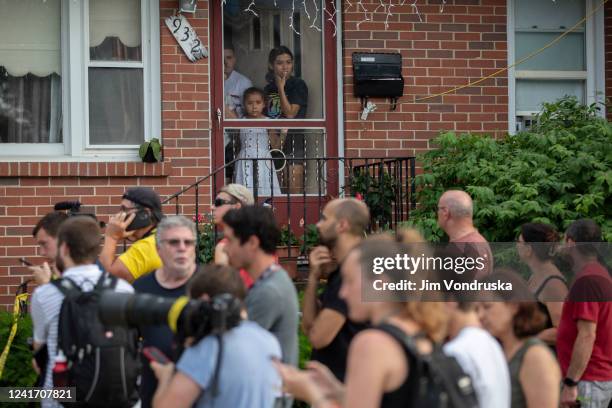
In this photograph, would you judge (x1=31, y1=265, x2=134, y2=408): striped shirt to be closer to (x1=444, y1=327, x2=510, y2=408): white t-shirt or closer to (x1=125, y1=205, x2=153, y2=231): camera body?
(x1=125, y1=205, x2=153, y2=231): camera body

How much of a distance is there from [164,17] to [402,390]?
671 centimetres

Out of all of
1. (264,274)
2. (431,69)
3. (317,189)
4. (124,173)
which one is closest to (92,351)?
(264,274)

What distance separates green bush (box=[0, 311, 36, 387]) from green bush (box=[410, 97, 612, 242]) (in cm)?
337

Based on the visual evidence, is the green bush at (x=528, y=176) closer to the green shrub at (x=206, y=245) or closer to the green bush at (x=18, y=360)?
the green shrub at (x=206, y=245)

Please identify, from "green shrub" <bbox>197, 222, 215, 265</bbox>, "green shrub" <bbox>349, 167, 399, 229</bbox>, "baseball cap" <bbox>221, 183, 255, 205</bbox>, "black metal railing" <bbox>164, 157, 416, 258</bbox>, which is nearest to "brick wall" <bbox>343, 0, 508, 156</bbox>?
"black metal railing" <bbox>164, 157, 416, 258</bbox>

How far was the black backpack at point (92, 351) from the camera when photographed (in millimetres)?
4645

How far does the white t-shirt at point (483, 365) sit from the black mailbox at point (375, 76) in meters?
6.05

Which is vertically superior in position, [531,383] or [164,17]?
[164,17]

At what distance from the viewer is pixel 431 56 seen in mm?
9812

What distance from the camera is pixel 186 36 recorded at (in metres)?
9.30

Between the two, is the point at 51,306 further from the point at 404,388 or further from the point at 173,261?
the point at 404,388

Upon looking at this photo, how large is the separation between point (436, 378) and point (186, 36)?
6.58 metres

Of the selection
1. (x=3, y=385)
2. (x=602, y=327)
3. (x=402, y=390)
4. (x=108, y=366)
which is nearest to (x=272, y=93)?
(x=3, y=385)

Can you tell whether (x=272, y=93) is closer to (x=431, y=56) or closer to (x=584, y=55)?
(x=431, y=56)
